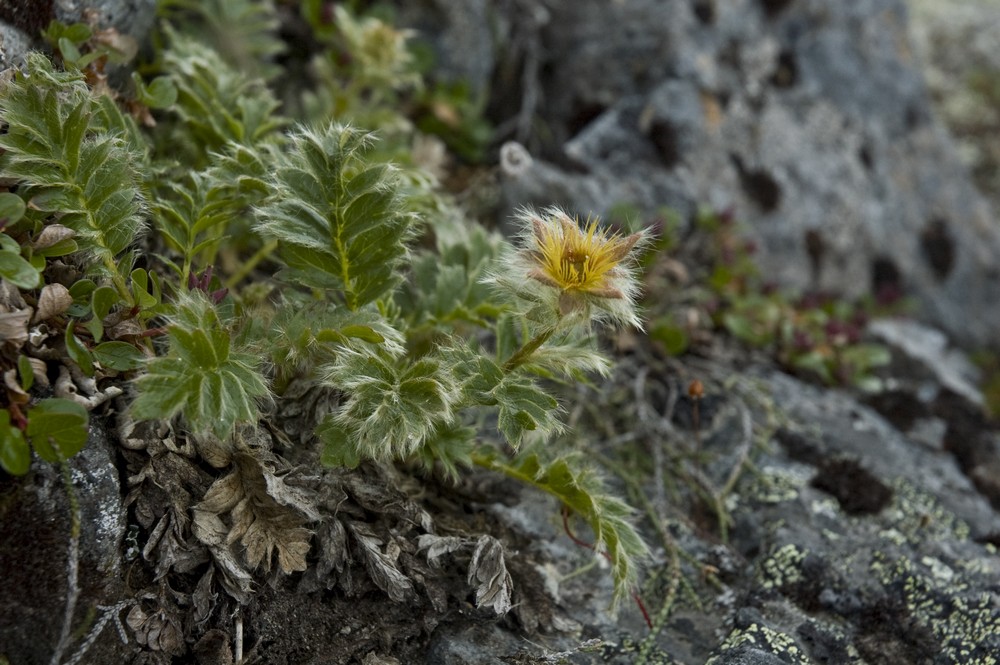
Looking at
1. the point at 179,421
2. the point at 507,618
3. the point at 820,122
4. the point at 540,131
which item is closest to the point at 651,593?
the point at 507,618

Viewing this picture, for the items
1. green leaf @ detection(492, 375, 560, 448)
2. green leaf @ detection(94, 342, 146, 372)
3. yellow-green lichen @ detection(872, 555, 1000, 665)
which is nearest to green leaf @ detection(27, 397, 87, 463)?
green leaf @ detection(94, 342, 146, 372)

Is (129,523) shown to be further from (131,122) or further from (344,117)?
(344,117)

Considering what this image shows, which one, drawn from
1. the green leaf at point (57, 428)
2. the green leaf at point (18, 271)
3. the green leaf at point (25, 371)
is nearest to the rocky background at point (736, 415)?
the green leaf at point (57, 428)

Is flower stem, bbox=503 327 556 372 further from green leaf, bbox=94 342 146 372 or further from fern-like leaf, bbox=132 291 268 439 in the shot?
green leaf, bbox=94 342 146 372

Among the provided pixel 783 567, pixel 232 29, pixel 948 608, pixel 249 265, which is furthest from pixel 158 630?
pixel 232 29

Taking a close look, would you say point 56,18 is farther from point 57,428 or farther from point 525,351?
point 525,351

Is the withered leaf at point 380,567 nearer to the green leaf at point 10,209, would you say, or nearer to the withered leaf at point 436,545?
the withered leaf at point 436,545
